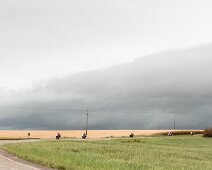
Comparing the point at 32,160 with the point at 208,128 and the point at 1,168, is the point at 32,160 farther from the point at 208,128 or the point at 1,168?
the point at 208,128

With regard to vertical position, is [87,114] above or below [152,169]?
above

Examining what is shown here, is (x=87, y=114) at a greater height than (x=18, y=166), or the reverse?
(x=87, y=114)

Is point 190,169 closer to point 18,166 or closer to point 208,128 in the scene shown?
point 18,166

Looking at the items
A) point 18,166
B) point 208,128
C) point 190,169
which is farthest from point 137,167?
point 208,128

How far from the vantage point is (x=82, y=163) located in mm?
35219

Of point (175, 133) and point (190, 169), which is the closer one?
point (190, 169)

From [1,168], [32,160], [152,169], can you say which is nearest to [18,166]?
[1,168]

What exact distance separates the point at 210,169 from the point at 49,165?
12710 mm

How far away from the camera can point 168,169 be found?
3534 centimetres

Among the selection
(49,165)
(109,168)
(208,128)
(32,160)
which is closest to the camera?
(109,168)

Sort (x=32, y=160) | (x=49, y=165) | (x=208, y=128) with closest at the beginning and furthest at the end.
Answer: (x=49, y=165) → (x=32, y=160) → (x=208, y=128)

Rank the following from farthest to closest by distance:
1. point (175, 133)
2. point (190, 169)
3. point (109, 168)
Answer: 1. point (175, 133)
2. point (190, 169)
3. point (109, 168)

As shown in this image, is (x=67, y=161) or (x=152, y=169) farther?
(x=67, y=161)

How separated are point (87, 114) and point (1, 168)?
11183 centimetres
